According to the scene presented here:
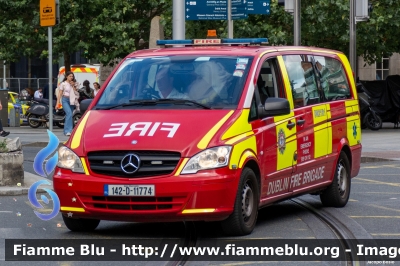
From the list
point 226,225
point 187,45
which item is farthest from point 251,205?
point 187,45

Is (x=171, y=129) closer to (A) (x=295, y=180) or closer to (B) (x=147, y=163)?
(B) (x=147, y=163)

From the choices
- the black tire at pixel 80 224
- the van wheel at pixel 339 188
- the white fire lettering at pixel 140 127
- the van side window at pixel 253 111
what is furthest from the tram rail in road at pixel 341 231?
the black tire at pixel 80 224

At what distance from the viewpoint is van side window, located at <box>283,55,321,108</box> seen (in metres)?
11.5

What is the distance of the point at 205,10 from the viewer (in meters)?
21.9

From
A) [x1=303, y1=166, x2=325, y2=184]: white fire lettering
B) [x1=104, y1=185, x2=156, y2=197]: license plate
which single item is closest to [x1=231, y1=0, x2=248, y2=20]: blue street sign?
[x1=303, y1=166, x2=325, y2=184]: white fire lettering

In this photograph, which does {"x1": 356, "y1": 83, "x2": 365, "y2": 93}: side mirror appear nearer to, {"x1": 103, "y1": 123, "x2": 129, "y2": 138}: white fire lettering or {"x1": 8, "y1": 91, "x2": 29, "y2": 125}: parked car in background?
{"x1": 8, "y1": 91, "x2": 29, "y2": 125}: parked car in background

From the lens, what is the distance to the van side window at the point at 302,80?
11.5m

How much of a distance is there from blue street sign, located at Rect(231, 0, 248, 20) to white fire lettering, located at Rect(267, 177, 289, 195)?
12204 millimetres

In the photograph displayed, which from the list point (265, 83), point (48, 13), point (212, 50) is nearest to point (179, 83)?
point (212, 50)

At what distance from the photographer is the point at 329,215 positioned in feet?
38.3

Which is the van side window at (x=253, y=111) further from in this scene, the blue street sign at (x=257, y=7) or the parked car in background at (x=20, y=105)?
the parked car in background at (x=20, y=105)

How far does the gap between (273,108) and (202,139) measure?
3.64 feet

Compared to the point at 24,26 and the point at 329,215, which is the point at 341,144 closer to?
the point at 329,215

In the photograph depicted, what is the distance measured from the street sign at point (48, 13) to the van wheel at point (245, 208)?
9.39m
